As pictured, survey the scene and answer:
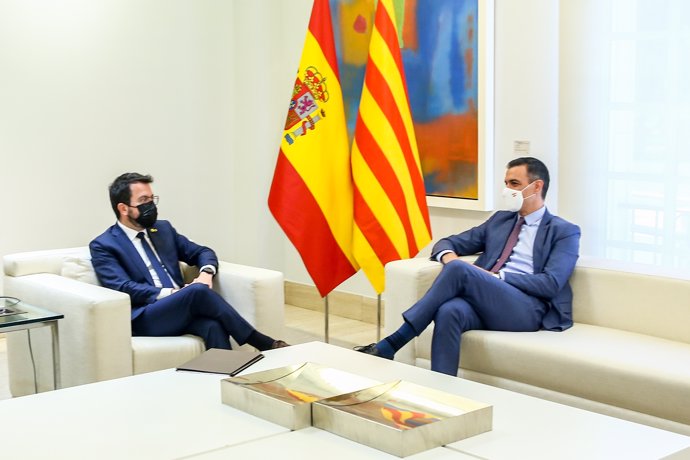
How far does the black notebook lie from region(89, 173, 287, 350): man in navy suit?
815 mm

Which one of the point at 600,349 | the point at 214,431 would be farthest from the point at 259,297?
the point at 214,431

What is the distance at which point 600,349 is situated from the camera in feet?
12.7

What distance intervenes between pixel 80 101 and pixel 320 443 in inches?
174

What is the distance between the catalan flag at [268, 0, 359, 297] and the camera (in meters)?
5.07

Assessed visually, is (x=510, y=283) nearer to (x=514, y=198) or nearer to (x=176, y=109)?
(x=514, y=198)

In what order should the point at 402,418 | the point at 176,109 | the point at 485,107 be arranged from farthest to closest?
1. the point at 176,109
2. the point at 485,107
3. the point at 402,418

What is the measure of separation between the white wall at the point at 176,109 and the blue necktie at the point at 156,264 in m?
1.72

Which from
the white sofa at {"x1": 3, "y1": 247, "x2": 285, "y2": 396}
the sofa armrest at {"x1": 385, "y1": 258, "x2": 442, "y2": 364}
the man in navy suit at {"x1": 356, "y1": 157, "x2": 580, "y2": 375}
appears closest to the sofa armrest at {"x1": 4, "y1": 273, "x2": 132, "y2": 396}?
the white sofa at {"x1": 3, "y1": 247, "x2": 285, "y2": 396}

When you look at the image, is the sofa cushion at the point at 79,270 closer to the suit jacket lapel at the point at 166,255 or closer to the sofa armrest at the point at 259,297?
the suit jacket lapel at the point at 166,255

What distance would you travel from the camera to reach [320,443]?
8.25 feet

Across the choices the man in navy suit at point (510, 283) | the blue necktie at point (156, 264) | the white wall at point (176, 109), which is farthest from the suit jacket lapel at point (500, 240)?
the blue necktie at point (156, 264)

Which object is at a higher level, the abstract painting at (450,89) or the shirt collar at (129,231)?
the abstract painting at (450,89)

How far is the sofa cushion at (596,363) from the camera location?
3533mm

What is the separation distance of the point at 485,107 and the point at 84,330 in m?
2.78
